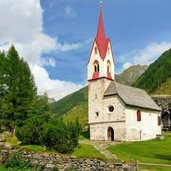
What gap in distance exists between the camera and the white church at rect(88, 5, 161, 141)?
166 feet

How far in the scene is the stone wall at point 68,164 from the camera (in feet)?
73.8

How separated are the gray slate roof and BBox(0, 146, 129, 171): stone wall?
27383 mm

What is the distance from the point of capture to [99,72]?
178 feet

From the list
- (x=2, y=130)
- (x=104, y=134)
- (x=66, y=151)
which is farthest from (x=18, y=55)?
(x=66, y=151)

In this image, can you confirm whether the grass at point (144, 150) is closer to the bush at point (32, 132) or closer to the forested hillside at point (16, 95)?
the bush at point (32, 132)

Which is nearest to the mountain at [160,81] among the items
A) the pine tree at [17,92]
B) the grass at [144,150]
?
the pine tree at [17,92]

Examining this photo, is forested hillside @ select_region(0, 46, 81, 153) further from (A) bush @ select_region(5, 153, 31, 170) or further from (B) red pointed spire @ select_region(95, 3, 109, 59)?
(A) bush @ select_region(5, 153, 31, 170)

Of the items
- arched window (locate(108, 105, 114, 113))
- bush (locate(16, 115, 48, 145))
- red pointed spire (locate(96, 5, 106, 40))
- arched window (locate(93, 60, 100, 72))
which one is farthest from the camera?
red pointed spire (locate(96, 5, 106, 40))

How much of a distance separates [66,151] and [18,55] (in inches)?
1038

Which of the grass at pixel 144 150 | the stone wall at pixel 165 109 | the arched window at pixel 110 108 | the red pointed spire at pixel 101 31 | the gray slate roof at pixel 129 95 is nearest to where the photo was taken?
the grass at pixel 144 150

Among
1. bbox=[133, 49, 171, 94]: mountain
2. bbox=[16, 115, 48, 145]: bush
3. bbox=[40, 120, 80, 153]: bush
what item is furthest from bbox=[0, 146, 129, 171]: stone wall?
bbox=[133, 49, 171, 94]: mountain

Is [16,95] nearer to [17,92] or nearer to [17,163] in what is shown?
[17,92]

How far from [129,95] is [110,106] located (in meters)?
4.57

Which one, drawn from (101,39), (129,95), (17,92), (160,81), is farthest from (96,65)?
(160,81)
